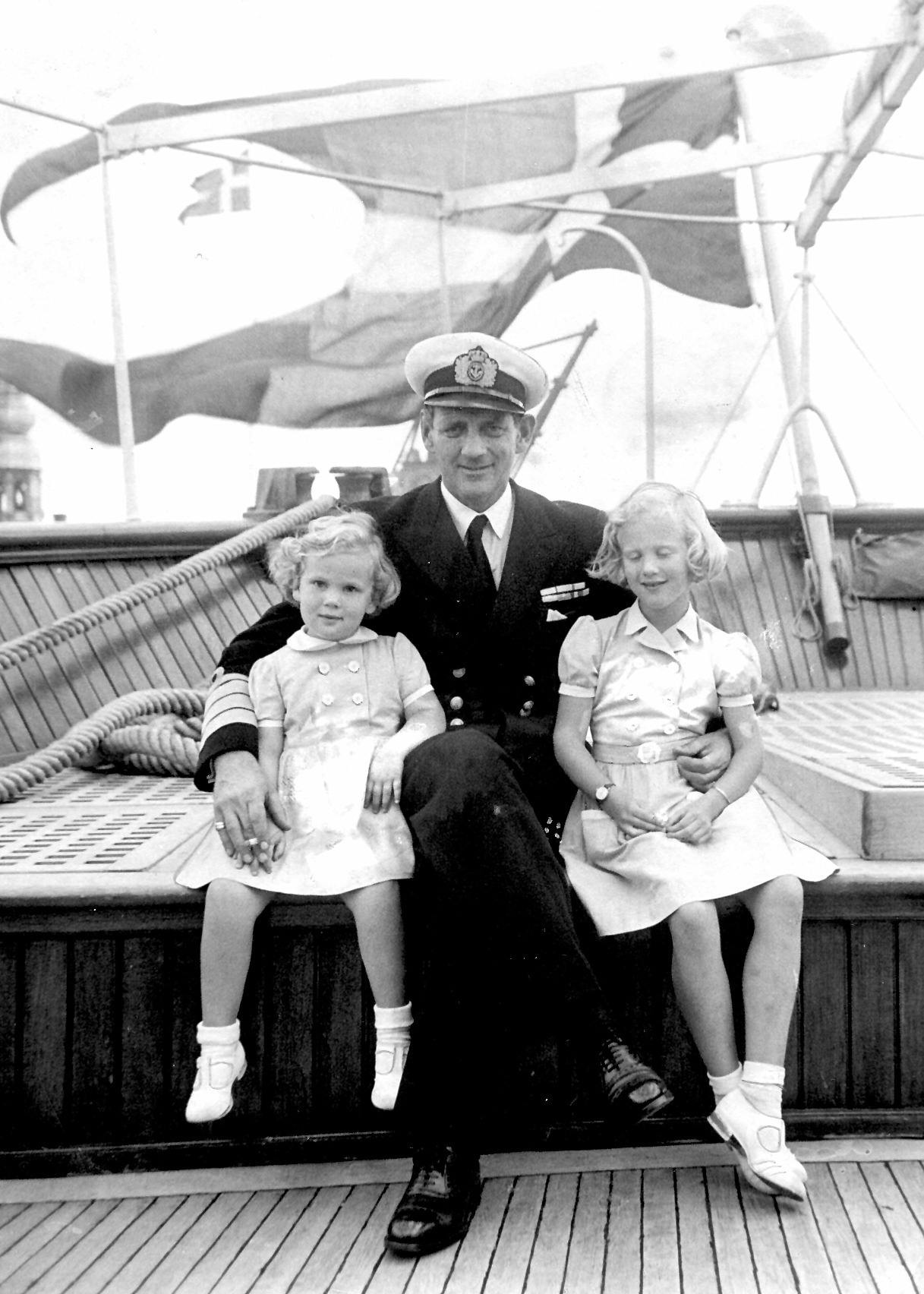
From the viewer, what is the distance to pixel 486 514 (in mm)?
1829

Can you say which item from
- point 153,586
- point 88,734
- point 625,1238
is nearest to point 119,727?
point 88,734

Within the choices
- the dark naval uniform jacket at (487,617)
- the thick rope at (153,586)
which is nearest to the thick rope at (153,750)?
the thick rope at (153,586)

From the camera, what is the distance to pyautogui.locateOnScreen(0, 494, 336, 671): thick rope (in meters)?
2.77

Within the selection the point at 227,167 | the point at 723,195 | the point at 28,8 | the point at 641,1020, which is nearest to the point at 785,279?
the point at 723,195

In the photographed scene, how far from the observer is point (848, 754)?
6.95 feet

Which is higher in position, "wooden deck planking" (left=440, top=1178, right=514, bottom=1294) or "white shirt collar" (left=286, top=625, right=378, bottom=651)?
"white shirt collar" (left=286, top=625, right=378, bottom=651)

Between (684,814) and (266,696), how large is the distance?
0.63 metres

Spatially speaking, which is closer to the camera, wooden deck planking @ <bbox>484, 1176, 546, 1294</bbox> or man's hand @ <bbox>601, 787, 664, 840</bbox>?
wooden deck planking @ <bbox>484, 1176, 546, 1294</bbox>

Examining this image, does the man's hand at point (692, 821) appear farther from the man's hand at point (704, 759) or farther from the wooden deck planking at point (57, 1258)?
the wooden deck planking at point (57, 1258)

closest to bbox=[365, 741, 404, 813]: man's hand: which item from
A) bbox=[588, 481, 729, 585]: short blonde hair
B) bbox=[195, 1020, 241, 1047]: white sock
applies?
bbox=[195, 1020, 241, 1047]: white sock

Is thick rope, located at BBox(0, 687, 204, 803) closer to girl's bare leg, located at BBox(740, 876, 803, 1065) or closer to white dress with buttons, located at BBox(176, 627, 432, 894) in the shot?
white dress with buttons, located at BBox(176, 627, 432, 894)

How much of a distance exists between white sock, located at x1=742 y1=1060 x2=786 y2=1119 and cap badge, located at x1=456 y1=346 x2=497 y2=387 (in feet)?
3.52

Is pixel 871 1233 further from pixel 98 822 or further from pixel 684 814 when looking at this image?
pixel 98 822

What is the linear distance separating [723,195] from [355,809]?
19.6 feet
